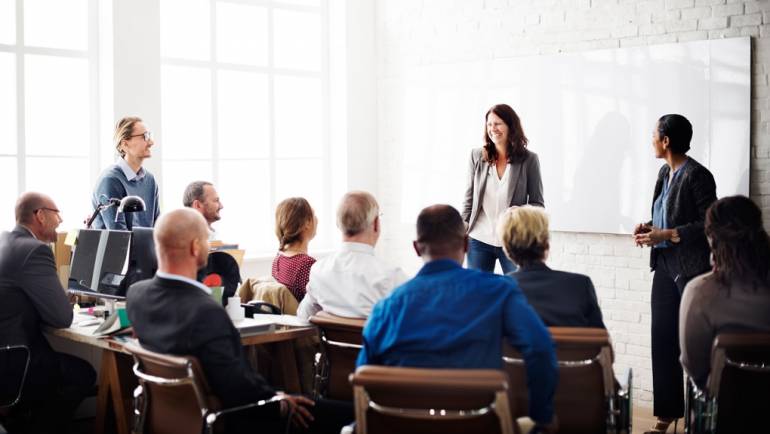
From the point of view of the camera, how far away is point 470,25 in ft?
25.1

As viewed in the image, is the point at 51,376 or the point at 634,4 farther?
the point at 634,4

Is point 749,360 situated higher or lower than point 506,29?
lower

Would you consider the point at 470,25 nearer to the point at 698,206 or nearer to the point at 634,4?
the point at 634,4

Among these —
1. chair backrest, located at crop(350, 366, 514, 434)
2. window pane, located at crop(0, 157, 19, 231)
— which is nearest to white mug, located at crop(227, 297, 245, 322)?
chair backrest, located at crop(350, 366, 514, 434)

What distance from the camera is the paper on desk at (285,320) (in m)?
4.22

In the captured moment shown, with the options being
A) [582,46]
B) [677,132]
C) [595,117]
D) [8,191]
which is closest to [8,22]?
[8,191]

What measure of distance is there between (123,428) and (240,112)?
404 cm

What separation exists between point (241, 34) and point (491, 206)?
310 centimetres

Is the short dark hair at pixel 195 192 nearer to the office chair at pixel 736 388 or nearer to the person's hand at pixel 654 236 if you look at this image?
the person's hand at pixel 654 236

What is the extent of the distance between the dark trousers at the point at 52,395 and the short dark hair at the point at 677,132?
129 inches

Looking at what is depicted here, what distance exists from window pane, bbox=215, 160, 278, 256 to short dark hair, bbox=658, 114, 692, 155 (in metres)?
4.11

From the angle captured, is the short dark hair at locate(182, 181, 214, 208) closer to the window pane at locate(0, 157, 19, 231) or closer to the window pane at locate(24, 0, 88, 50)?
the window pane at locate(0, 157, 19, 231)

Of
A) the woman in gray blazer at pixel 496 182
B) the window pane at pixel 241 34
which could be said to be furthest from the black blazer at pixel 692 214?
the window pane at pixel 241 34

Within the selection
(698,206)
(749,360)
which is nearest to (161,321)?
(749,360)
